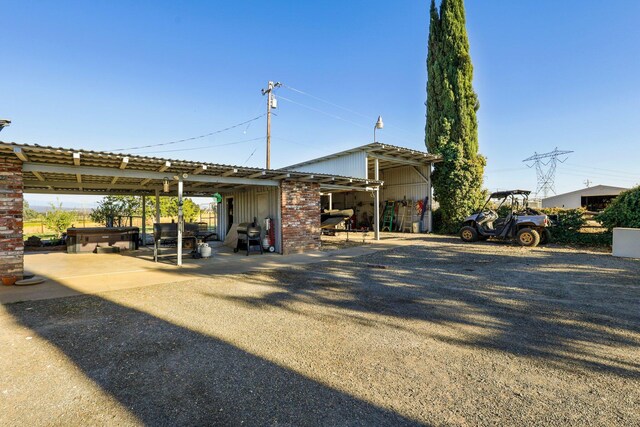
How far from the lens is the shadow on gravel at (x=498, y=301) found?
10.2 feet

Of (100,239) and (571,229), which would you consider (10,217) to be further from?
(571,229)

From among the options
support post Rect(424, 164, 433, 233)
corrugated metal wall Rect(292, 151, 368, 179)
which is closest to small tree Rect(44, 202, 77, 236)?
corrugated metal wall Rect(292, 151, 368, 179)

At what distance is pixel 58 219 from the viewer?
14523 mm

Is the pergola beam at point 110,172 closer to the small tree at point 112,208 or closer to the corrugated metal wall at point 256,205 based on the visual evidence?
the corrugated metal wall at point 256,205

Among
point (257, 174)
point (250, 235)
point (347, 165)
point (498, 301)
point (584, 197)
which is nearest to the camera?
point (498, 301)

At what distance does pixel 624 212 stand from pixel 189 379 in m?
13.1

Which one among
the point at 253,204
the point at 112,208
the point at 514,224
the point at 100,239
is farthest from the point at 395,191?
the point at 112,208

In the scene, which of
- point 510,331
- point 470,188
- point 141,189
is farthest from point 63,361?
point 470,188

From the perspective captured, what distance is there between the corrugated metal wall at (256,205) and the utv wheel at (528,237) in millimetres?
8542

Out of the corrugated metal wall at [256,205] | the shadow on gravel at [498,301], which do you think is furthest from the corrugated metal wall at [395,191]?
the corrugated metal wall at [256,205]

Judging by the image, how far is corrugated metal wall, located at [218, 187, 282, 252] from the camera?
10.0 meters

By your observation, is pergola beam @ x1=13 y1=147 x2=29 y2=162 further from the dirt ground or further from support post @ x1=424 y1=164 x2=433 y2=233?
support post @ x1=424 y1=164 x2=433 y2=233

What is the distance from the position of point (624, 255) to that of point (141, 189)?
53.9 ft

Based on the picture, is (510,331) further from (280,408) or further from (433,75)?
→ (433,75)
